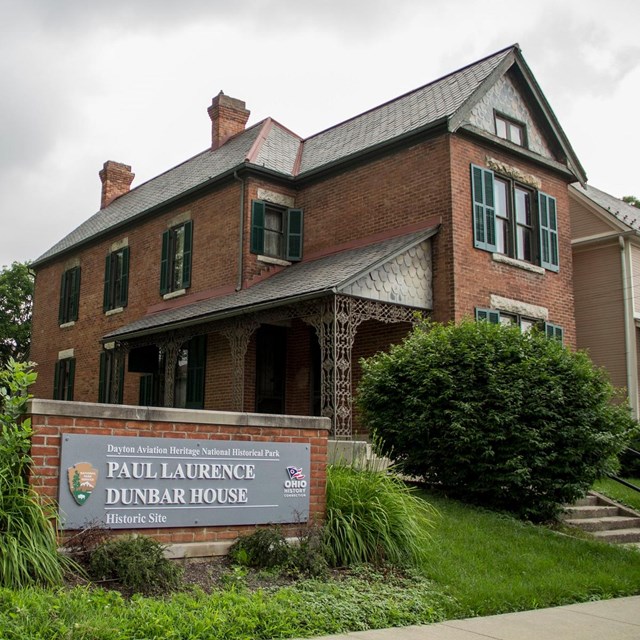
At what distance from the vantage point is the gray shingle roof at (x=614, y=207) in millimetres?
22427

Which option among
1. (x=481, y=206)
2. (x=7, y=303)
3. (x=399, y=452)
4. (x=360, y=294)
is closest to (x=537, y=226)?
(x=481, y=206)

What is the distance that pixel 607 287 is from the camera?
21734 millimetres

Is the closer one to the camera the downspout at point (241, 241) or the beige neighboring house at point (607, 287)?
Result: the downspout at point (241, 241)

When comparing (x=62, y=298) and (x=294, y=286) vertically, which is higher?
(x=62, y=298)

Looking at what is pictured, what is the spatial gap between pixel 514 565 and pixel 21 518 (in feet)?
16.1

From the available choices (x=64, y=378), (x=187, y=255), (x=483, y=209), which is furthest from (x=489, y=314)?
(x=64, y=378)

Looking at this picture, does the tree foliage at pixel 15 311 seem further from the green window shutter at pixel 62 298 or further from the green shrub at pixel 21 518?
the green shrub at pixel 21 518

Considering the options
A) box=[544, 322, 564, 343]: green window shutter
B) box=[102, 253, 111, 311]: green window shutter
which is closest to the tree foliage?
box=[102, 253, 111, 311]: green window shutter

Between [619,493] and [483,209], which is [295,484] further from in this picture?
[483,209]

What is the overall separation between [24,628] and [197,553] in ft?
7.67

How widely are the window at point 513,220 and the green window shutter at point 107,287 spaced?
1248cm

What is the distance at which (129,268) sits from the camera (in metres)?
23.3

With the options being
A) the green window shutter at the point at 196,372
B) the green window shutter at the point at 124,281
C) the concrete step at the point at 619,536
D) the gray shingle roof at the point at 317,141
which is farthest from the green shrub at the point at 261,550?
the green window shutter at the point at 124,281

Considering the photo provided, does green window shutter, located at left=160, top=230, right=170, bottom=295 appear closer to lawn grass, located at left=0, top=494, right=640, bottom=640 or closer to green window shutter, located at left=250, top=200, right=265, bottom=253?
green window shutter, located at left=250, top=200, right=265, bottom=253
